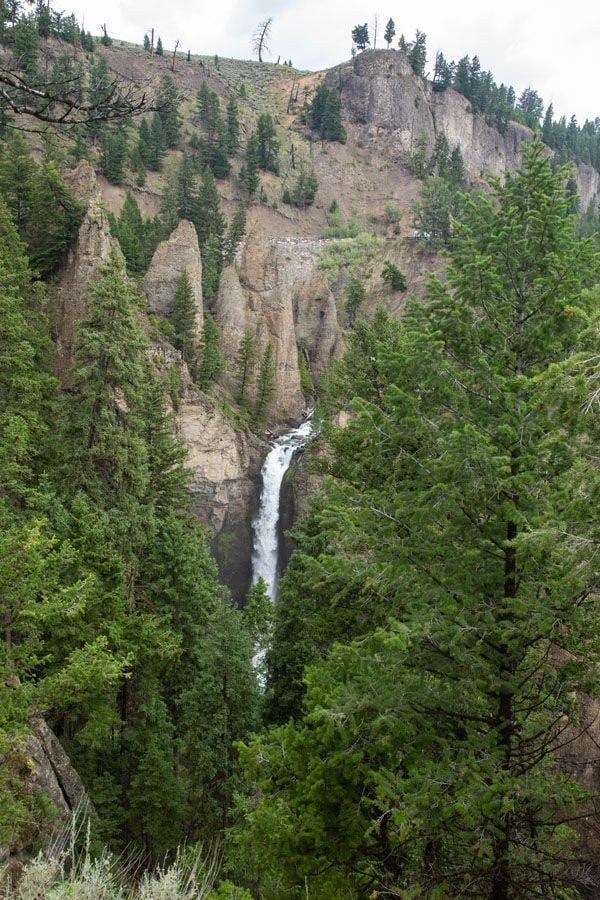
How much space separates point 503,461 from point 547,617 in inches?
59.7

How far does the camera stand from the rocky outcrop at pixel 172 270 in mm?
37156

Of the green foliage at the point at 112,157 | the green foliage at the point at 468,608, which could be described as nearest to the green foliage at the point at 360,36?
the green foliage at the point at 112,157

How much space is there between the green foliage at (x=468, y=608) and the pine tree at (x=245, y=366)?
31955 mm


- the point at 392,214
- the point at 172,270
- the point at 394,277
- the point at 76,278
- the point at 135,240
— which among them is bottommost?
the point at 76,278

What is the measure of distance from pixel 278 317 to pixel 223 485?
17.0 meters

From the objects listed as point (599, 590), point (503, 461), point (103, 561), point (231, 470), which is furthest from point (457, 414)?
point (231, 470)

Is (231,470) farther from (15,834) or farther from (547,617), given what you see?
(547,617)

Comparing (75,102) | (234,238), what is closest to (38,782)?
(75,102)

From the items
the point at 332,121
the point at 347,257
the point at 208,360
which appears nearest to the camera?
the point at 208,360

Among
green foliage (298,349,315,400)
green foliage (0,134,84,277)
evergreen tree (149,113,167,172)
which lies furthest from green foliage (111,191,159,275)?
evergreen tree (149,113,167,172)

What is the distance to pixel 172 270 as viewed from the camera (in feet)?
123

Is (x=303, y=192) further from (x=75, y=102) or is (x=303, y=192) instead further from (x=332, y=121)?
(x=75, y=102)

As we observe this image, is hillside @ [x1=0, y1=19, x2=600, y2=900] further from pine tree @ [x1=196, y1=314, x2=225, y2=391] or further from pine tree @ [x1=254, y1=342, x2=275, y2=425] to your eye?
pine tree @ [x1=254, y1=342, x2=275, y2=425]

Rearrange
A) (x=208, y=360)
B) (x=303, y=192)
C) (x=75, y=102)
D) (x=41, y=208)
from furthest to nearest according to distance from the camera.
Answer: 1. (x=303, y=192)
2. (x=208, y=360)
3. (x=41, y=208)
4. (x=75, y=102)
